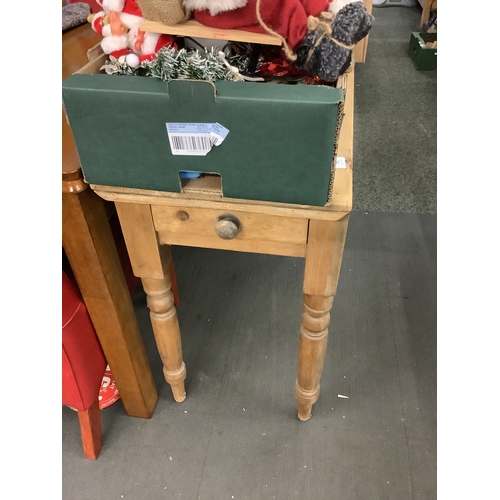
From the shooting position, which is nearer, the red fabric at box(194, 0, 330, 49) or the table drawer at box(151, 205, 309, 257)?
the red fabric at box(194, 0, 330, 49)

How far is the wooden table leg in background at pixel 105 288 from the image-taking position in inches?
30.0

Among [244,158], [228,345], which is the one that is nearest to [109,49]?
[244,158]

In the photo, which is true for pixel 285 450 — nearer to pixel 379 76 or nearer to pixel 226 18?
pixel 226 18

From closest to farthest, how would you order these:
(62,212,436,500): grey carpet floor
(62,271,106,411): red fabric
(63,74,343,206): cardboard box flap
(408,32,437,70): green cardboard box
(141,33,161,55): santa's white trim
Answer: (63,74,343,206): cardboard box flap, (141,33,161,55): santa's white trim, (62,271,106,411): red fabric, (62,212,436,500): grey carpet floor, (408,32,437,70): green cardboard box

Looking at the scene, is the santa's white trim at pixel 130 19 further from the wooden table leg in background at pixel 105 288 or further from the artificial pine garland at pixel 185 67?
the wooden table leg in background at pixel 105 288

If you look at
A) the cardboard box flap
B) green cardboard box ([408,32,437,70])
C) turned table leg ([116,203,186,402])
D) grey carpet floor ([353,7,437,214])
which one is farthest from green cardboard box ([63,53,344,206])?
green cardboard box ([408,32,437,70])

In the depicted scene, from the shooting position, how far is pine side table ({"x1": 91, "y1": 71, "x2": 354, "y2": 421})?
2.35 feet

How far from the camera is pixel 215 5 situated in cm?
64

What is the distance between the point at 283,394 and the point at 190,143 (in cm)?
77

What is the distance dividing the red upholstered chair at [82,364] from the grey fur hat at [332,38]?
0.60 meters

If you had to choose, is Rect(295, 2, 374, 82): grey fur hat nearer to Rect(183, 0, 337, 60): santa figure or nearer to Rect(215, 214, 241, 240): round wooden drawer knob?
Rect(183, 0, 337, 60): santa figure

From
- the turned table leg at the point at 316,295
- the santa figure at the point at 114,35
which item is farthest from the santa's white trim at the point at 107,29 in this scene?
the turned table leg at the point at 316,295

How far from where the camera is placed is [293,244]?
2.62 feet

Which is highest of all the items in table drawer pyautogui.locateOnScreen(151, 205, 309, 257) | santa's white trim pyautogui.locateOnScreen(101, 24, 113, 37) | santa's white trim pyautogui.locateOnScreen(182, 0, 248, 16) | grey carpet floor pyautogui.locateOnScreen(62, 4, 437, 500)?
santa's white trim pyautogui.locateOnScreen(182, 0, 248, 16)
